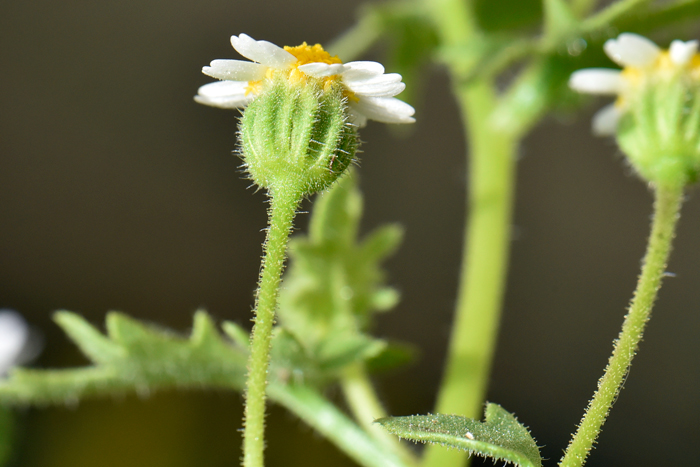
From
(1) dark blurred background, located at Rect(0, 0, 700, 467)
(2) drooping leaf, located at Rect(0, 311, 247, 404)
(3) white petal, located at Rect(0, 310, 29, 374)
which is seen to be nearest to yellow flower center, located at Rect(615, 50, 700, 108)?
(2) drooping leaf, located at Rect(0, 311, 247, 404)

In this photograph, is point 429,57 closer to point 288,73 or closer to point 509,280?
point 288,73

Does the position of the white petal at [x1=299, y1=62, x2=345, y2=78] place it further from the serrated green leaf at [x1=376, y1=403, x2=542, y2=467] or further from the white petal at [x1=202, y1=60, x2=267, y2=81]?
the serrated green leaf at [x1=376, y1=403, x2=542, y2=467]

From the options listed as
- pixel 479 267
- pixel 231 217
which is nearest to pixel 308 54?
pixel 479 267

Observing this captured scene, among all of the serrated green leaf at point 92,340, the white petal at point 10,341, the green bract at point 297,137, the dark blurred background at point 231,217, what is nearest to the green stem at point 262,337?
the green bract at point 297,137

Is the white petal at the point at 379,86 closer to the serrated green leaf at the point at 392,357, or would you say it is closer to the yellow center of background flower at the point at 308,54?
the yellow center of background flower at the point at 308,54

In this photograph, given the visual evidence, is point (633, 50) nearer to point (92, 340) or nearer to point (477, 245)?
point (477, 245)

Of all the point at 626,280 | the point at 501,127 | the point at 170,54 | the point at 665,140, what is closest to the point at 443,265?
the point at 626,280
